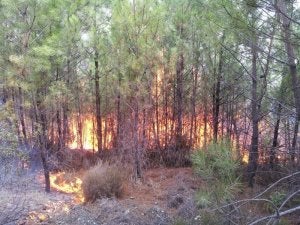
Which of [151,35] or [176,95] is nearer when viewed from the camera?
[151,35]

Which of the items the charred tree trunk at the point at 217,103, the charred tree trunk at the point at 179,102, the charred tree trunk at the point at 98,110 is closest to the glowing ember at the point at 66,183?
the charred tree trunk at the point at 98,110

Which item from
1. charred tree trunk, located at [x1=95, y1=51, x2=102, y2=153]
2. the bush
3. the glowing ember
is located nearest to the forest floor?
the glowing ember

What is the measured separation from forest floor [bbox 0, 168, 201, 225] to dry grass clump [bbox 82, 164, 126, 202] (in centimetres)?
19

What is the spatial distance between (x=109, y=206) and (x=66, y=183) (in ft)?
8.64

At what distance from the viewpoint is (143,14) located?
8.73 metres

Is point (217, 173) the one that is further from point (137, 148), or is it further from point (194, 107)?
point (194, 107)

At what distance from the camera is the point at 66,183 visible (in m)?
9.80

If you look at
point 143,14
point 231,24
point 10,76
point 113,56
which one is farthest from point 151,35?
point 231,24

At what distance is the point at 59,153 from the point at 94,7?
424cm

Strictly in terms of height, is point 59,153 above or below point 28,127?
below

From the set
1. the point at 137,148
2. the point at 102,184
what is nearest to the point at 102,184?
the point at 102,184

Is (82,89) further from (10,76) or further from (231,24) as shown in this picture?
(231,24)

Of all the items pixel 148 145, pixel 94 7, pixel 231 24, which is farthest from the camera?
pixel 148 145

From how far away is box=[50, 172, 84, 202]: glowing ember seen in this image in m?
9.29
